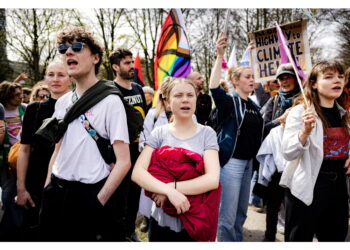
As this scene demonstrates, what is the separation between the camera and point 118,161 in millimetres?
1914

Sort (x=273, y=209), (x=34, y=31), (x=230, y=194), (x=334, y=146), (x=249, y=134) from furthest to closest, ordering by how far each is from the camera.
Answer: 1. (x=34, y=31)
2. (x=273, y=209)
3. (x=249, y=134)
4. (x=230, y=194)
5. (x=334, y=146)

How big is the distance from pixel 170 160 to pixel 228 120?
1.25 meters

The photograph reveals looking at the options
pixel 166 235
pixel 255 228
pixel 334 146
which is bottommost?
pixel 255 228

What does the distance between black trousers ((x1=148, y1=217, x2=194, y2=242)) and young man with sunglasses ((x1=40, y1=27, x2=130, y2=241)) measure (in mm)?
290

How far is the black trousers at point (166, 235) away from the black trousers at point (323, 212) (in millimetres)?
869

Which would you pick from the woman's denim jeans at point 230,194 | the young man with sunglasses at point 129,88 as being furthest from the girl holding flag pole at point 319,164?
the young man with sunglasses at point 129,88

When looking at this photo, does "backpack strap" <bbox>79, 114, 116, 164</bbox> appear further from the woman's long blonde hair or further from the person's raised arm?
the woman's long blonde hair

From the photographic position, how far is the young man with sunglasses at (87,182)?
187 cm

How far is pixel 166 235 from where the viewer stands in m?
2.12

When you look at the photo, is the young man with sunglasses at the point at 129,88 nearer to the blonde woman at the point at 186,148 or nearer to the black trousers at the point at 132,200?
the black trousers at the point at 132,200

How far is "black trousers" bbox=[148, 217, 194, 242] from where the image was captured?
6.89 ft

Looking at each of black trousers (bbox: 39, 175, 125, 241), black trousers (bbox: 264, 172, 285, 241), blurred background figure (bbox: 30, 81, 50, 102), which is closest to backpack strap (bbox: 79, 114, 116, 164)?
black trousers (bbox: 39, 175, 125, 241)

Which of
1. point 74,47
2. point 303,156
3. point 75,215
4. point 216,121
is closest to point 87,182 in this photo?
point 75,215

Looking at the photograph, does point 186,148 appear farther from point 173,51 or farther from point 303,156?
point 173,51
